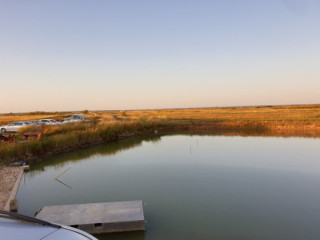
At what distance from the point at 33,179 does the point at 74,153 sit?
530cm

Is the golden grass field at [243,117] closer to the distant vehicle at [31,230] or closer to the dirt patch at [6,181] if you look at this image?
the dirt patch at [6,181]

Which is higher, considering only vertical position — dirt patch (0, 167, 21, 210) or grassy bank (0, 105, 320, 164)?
grassy bank (0, 105, 320, 164)

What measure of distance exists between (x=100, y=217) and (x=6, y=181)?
17.7 ft

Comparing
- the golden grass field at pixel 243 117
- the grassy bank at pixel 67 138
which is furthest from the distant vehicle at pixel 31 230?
the golden grass field at pixel 243 117

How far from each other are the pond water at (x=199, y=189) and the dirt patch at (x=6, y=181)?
41 centimetres

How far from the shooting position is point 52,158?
13742 mm

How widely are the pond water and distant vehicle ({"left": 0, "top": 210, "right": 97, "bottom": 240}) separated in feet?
12.6

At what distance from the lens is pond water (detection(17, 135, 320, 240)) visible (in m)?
5.61

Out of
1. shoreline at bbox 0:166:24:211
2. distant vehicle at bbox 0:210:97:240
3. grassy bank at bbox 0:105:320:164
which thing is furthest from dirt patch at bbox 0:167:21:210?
distant vehicle at bbox 0:210:97:240

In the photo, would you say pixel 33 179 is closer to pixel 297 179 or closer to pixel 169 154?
pixel 169 154

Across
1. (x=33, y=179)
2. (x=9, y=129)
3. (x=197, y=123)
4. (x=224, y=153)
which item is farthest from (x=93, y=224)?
(x=197, y=123)

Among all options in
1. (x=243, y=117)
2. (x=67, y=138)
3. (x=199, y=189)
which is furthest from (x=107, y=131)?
(x=243, y=117)

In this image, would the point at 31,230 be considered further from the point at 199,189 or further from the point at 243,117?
the point at 243,117

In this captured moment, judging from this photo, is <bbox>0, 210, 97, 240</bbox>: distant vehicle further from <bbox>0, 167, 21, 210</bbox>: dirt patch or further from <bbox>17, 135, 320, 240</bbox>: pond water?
<bbox>0, 167, 21, 210</bbox>: dirt patch
